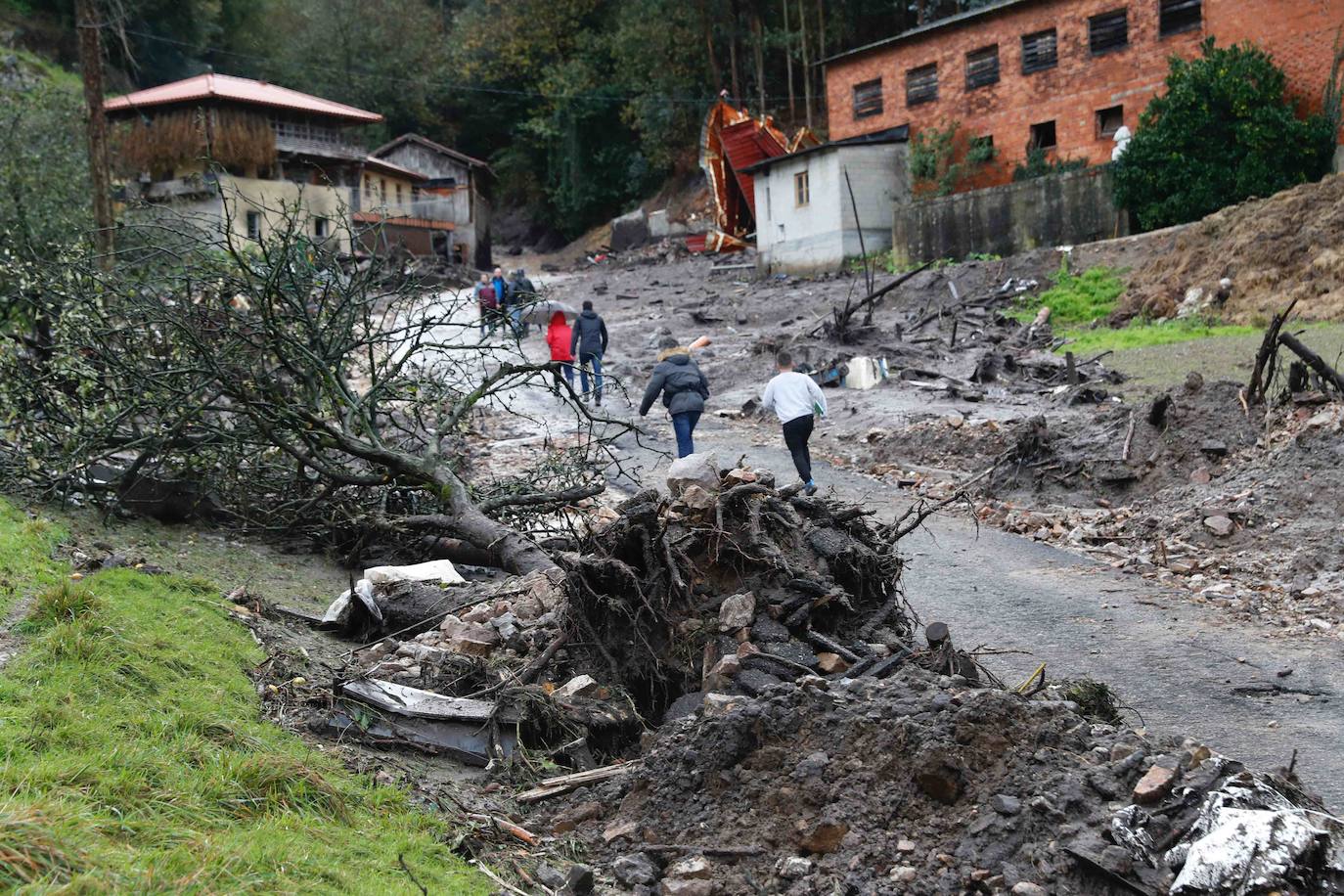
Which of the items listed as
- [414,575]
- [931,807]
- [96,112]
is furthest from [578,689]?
[96,112]

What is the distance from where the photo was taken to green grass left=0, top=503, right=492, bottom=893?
362 centimetres

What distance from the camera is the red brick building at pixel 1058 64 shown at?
A: 87.4ft

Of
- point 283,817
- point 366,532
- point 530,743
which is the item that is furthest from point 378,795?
point 366,532

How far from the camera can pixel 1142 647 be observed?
7723mm

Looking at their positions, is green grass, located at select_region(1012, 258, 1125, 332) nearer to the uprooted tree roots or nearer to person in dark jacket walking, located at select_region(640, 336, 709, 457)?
person in dark jacket walking, located at select_region(640, 336, 709, 457)

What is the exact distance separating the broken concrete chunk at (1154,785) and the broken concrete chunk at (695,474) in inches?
127

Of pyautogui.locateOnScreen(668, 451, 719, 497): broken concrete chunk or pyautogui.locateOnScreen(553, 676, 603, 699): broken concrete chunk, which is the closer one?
pyautogui.locateOnScreen(553, 676, 603, 699): broken concrete chunk

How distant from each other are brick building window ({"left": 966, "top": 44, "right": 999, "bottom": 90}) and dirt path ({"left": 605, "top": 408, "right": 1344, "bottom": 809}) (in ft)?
83.7

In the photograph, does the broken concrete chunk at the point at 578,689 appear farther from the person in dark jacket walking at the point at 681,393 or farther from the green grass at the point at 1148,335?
the green grass at the point at 1148,335

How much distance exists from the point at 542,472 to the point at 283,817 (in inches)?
255

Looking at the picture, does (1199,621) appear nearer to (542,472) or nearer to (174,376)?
(542,472)

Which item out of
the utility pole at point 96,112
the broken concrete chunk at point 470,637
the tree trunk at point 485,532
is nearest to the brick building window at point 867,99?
the utility pole at point 96,112

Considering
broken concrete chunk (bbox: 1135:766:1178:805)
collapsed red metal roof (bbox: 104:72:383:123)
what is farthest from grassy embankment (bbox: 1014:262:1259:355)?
collapsed red metal roof (bbox: 104:72:383:123)

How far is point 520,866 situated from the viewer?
4.79 meters
